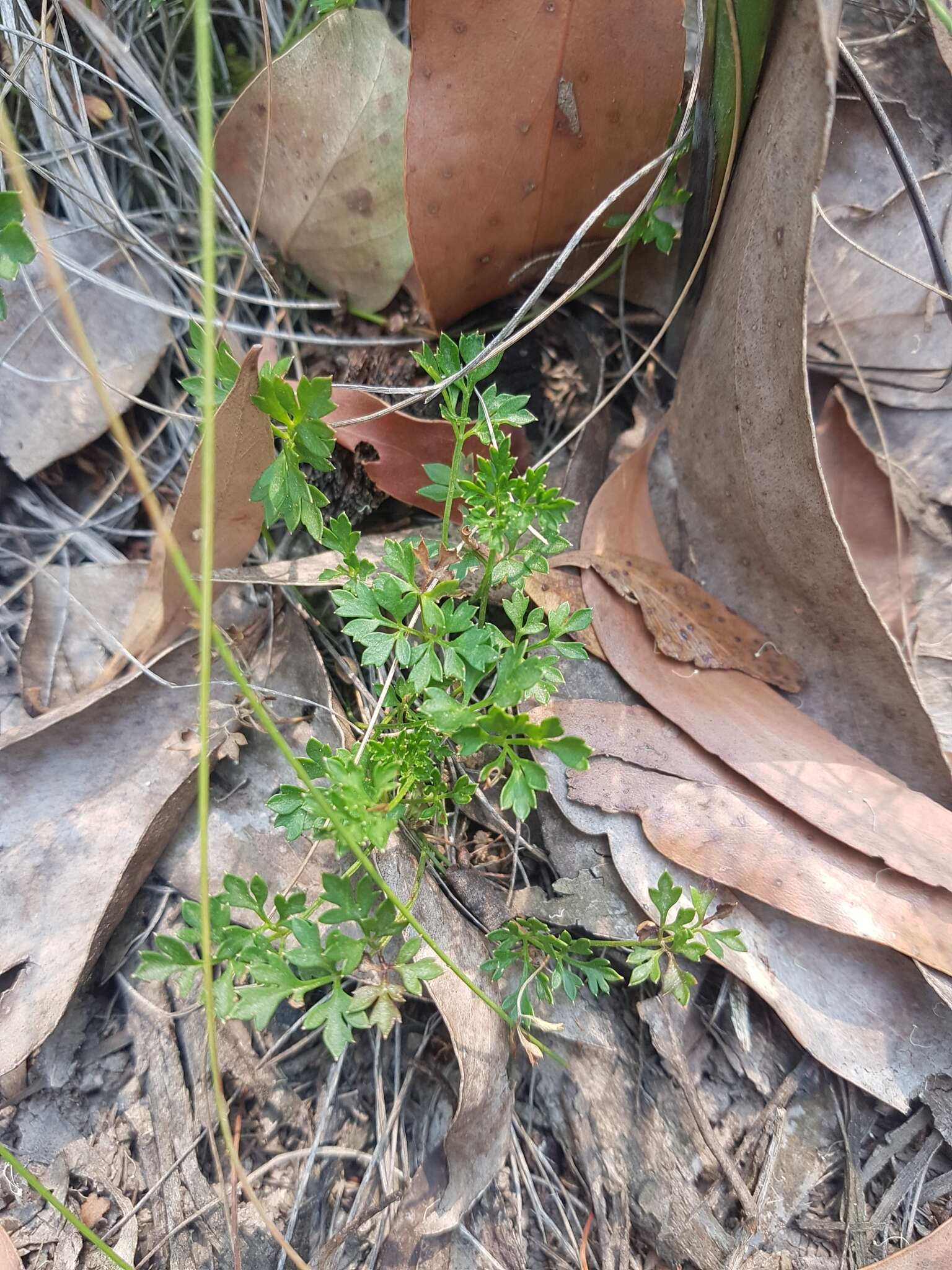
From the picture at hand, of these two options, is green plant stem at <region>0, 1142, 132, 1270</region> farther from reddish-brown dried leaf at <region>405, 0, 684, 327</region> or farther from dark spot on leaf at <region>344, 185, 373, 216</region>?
dark spot on leaf at <region>344, 185, 373, 216</region>

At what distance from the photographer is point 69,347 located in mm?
1771

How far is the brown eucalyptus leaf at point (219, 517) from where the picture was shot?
1337 mm

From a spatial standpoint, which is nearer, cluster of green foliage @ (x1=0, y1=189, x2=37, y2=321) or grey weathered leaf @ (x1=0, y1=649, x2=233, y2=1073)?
cluster of green foliage @ (x1=0, y1=189, x2=37, y2=321)

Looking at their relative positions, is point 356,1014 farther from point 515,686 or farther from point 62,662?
point 62,662

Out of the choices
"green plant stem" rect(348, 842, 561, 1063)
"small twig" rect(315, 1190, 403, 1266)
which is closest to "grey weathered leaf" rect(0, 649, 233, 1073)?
"green plant stem" rect(348, 842, 561, 1063)

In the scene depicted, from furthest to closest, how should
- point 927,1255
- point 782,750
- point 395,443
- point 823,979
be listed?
point 395,443, point 782,750, point 823,979, point 927,1255

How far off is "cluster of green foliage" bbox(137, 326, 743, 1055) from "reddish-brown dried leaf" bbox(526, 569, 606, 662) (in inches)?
6.9

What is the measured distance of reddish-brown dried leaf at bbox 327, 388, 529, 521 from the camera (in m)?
1.55

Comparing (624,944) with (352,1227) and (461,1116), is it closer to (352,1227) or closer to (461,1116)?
(461,1116)

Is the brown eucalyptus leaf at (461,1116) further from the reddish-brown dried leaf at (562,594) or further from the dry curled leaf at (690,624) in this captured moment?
the dry curled leaf at (690,624)

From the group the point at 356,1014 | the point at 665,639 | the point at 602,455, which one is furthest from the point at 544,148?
the point at 356,1014

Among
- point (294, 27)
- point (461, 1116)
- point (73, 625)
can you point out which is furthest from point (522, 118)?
point (461, 1116)

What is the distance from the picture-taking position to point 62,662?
1684 millimetres

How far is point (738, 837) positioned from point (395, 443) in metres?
1.02
